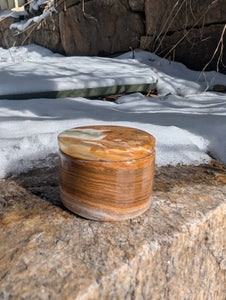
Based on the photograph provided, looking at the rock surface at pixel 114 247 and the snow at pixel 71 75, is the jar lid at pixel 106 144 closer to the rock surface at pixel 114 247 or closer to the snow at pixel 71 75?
the rock surface at pixel 114 247

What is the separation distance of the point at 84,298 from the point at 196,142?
1.13 meters

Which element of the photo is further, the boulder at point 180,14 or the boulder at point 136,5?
the boulder at point 136,5

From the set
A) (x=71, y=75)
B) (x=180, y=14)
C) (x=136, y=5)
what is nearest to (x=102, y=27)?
(x=136, y=5)

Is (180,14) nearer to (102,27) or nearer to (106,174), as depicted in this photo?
(102,27)

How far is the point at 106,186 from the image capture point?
71 centimetres

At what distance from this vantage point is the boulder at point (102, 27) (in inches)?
181

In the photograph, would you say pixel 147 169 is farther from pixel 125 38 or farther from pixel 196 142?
pixel 125 38

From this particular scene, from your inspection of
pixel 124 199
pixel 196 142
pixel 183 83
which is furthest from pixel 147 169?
pixel 183 83

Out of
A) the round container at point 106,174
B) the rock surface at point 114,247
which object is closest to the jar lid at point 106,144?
the round container at point 106,174

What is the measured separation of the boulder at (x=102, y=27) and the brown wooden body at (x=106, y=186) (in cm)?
437

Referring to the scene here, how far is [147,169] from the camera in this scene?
29.5 inches

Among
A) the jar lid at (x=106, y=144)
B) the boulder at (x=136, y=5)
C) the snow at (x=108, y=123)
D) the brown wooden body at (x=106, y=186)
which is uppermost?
the boulder at (x=136, y=5)

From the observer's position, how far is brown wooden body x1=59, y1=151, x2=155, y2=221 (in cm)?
70

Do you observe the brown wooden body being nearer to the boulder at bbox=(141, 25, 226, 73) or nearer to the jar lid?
the jar lid
